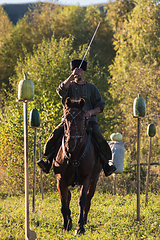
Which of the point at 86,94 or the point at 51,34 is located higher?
the point at 51,34

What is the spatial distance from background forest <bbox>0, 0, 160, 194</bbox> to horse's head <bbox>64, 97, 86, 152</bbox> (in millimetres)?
6677

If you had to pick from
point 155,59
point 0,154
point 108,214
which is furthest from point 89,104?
point 155,59

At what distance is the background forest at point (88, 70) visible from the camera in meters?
12.2

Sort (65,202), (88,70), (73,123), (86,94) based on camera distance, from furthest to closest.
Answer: (88,70)
(86,94)
(65,202)
(73,123)

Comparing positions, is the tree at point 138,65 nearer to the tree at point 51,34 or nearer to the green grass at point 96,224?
the tree at point 51,34

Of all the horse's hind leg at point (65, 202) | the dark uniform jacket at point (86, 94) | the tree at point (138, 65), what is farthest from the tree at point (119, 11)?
the horse's hind leg at point (65, 202)

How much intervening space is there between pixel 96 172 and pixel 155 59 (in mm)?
17693

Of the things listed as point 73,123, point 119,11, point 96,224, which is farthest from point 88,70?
point 73,123

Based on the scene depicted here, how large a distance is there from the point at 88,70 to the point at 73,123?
16.5 meters

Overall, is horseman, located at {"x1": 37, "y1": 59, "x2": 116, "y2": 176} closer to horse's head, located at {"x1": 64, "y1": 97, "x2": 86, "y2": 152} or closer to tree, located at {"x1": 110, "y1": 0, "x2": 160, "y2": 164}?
horse's head, located at {"x1": 64, "y1": 97, "x2": 86, "y2": 152}

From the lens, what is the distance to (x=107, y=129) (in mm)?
21969

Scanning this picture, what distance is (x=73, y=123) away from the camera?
188 inches

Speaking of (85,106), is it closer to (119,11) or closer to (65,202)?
(65,202)

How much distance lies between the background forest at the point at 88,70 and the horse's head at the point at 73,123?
6677 mm
